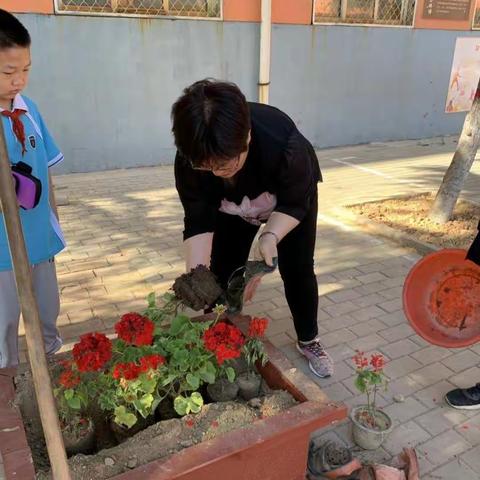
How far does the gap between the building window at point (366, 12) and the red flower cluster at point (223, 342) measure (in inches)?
301

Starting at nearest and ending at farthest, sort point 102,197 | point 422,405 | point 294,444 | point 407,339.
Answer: point 294,444
point 422,405
point 407,339
point 102,197

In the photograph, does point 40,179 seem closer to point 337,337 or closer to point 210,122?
point 210,122

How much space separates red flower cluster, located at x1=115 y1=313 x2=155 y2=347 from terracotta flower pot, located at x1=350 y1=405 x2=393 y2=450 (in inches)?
40.5

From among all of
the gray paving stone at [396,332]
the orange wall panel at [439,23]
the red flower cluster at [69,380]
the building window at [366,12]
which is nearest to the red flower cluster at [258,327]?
the red flower cluster at [69,380]

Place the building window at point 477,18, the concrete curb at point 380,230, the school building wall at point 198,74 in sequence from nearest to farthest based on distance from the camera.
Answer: the concrete curb at point 380,230
the school building wall at point 198,74
the building window at point 477,18

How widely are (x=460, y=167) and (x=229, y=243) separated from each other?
311 centimetres

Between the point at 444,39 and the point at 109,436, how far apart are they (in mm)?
10211

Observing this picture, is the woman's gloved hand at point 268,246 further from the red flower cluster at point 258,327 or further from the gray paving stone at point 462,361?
the gray paving stone at point 462,361

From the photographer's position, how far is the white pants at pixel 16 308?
6.97 feet

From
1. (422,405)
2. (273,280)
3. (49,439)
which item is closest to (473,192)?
(273,280)

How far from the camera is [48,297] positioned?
237 cm

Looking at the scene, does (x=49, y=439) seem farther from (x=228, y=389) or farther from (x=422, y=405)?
(x=422, y=405)

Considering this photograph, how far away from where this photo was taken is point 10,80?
1.85 meters

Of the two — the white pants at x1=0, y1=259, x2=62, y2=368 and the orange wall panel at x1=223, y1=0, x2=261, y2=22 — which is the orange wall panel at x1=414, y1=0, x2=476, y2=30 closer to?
the orange wall panel at x1=223, y1=0, x2=261, y2=22
